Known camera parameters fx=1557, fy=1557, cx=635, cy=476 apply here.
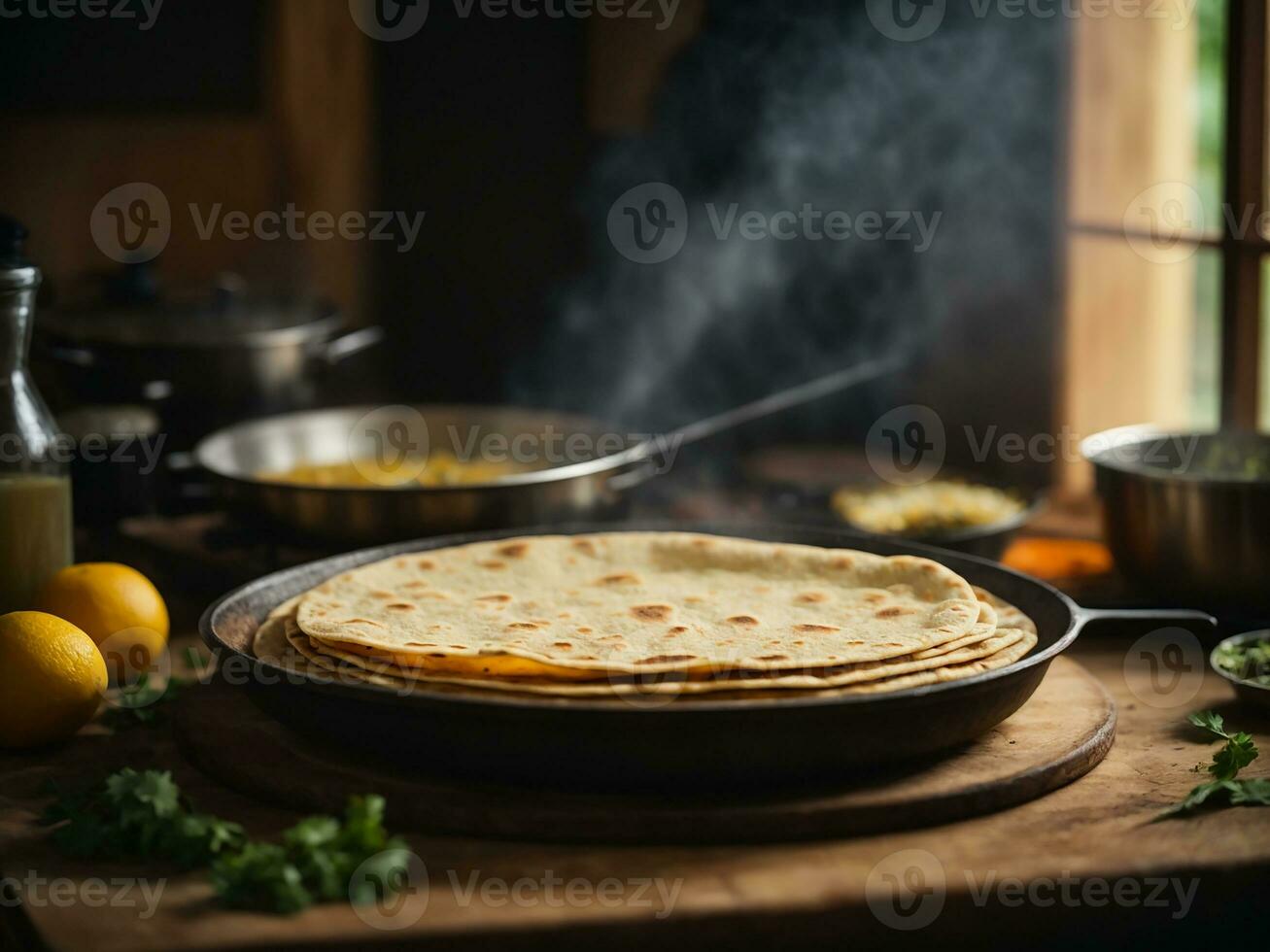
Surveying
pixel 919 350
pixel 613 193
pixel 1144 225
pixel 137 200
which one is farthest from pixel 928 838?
pixel 137 200

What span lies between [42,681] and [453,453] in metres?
1.17

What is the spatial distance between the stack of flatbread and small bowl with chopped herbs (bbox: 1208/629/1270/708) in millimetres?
255

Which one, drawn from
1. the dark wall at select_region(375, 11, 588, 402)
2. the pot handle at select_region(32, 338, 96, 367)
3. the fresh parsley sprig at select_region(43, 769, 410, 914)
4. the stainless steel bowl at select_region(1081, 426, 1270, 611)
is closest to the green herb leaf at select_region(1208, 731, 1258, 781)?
the stainless steel bowl at select_region(1081, 426, 1270, 611)

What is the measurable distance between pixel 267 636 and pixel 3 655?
28 centimetres

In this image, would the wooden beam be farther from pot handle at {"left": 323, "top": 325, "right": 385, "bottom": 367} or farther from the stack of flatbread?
pot handle at {"left": 323, "top": 325, "right": 385, "bottom": 367}

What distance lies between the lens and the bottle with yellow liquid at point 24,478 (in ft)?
6.43

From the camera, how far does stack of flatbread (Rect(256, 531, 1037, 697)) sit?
1462 millimetres

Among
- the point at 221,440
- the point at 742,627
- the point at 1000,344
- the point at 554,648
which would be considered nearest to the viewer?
the point at 554,648

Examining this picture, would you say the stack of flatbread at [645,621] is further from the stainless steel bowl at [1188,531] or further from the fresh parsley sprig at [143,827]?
the stainless steel bowl at [1188,531]

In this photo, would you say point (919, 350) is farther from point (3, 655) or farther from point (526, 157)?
point (3, 655)

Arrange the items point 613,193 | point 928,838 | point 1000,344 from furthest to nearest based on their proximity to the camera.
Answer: point 613,193
point 1000,344
point 928,838

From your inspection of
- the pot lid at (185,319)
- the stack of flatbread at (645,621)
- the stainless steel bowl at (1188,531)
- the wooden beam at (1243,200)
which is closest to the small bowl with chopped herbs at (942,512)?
the stainless steel bowl at (1188,531)

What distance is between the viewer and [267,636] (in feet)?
5.56

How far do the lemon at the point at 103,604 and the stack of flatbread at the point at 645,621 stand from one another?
0.28 metres
